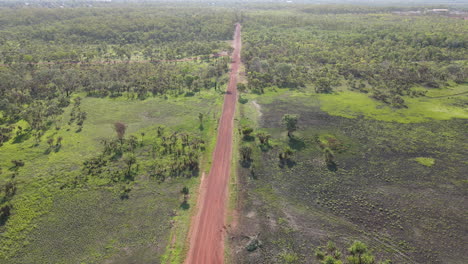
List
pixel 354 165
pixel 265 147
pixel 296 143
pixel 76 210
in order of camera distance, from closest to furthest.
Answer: pixel 76 210 < pixel 354 165 < pixel 265 147 < pixel 296 143

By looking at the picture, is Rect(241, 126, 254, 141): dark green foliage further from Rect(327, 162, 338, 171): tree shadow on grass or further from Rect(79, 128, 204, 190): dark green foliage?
Answer: Rect(327, 162, 338, 171): tree shadow on grass

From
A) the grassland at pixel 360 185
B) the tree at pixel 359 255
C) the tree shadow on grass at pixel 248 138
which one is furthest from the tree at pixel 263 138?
the tree at pixel 359 255

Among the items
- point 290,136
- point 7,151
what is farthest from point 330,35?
point 7,151

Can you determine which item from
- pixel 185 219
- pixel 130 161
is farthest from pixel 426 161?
pixel 130 161

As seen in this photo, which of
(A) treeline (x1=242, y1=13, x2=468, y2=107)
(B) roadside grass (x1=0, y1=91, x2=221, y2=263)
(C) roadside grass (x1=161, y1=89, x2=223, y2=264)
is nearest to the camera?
(C) roadside grass (x1=161, y1=89, x2=223, y2=264)

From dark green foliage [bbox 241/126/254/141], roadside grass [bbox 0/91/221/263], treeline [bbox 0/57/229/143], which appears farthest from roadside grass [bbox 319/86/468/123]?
roadside grass [bbox 0/91/221/263]

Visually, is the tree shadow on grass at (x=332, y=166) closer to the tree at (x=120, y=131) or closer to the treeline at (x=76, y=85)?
the tree at (x=120, y=131)

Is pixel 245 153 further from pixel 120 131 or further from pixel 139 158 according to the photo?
pixel 120 131
